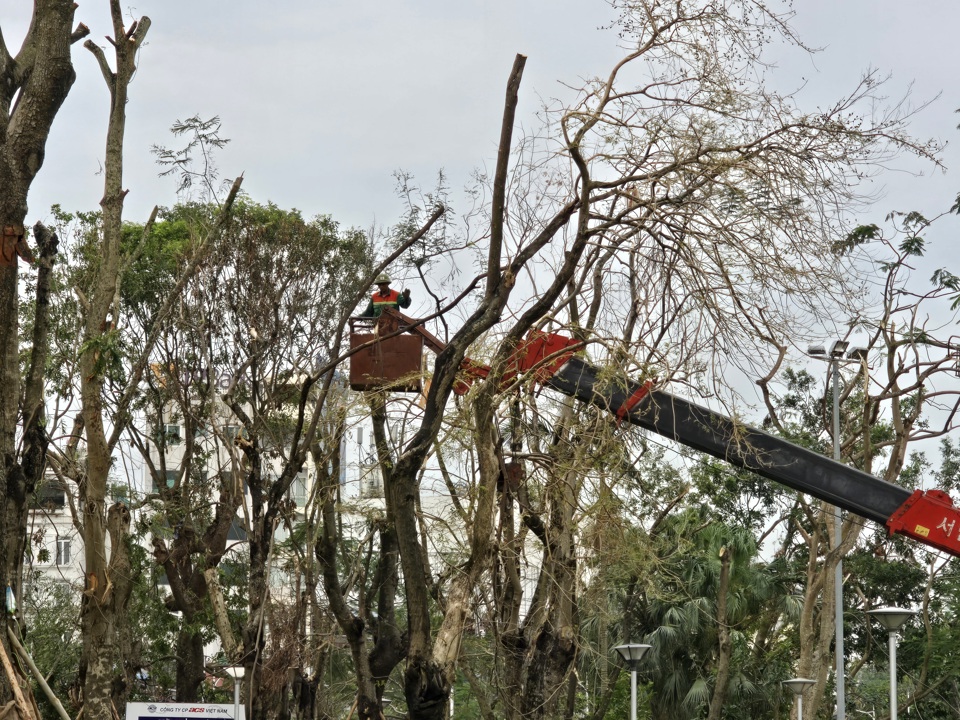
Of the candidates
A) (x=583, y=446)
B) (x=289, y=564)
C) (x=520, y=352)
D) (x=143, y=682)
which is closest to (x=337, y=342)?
(x=520, y=352)

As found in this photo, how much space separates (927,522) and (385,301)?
531 cm

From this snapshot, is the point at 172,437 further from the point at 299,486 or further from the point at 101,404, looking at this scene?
the point at 299,486

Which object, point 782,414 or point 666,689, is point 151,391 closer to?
point 666,689

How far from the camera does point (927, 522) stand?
35.4ft

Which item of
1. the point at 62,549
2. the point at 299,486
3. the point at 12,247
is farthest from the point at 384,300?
the point at 62,549

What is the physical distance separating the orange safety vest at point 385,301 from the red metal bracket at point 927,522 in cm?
489

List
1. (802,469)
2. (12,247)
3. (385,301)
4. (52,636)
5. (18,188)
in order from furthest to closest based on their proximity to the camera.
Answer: (52,636) → (802,469) → (385,301) → (18,188) → (12,247)

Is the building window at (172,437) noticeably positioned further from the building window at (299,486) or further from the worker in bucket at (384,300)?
the worker in bucket at (384,300)

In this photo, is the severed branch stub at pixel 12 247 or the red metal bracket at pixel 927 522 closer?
the severed branch stub at pixel 12 247

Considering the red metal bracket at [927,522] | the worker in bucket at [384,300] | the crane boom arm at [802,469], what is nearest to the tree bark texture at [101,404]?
the worker in bucket at [384,300]

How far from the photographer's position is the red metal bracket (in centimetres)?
1077

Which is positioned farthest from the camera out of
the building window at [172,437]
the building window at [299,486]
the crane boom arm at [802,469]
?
the building window at [299,486]

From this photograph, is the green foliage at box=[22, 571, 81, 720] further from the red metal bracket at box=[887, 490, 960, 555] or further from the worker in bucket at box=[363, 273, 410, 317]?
the red metal bracket at box=[887, 490, 960, 555]

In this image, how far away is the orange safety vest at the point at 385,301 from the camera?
405 inches
